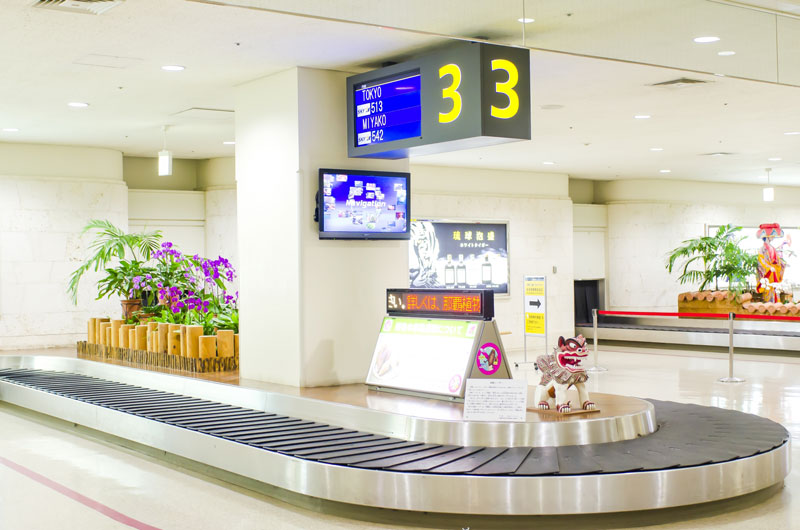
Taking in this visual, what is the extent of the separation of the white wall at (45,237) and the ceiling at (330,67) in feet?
1.55

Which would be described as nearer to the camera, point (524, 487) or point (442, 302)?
point (524, 487)

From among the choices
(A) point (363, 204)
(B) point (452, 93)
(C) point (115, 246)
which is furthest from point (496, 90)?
(C) point (115, 246)

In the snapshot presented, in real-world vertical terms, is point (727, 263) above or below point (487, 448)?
above

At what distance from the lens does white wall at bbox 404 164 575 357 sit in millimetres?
16031

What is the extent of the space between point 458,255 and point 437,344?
903 centimetres

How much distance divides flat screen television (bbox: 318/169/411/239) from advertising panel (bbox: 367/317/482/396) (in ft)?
3.16

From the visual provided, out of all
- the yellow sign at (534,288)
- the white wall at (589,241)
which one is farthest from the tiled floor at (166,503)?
the white wall at (589,241)

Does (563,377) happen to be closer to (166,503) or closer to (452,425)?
(452,425)

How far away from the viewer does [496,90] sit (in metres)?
6.59

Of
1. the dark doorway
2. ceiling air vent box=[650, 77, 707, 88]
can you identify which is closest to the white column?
ceiling air vent box=[650, 77, 707, 88]

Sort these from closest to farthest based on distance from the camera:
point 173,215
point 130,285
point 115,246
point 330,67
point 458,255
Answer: point 330,67 → point 130,285 → point 115,246 → point 173,215 → point 458,255

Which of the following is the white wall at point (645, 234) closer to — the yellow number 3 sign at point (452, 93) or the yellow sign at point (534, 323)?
the yellow sign at point (534, 323)

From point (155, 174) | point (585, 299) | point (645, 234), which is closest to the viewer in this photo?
point (155, 174)

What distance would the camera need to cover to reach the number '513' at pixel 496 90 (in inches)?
260
